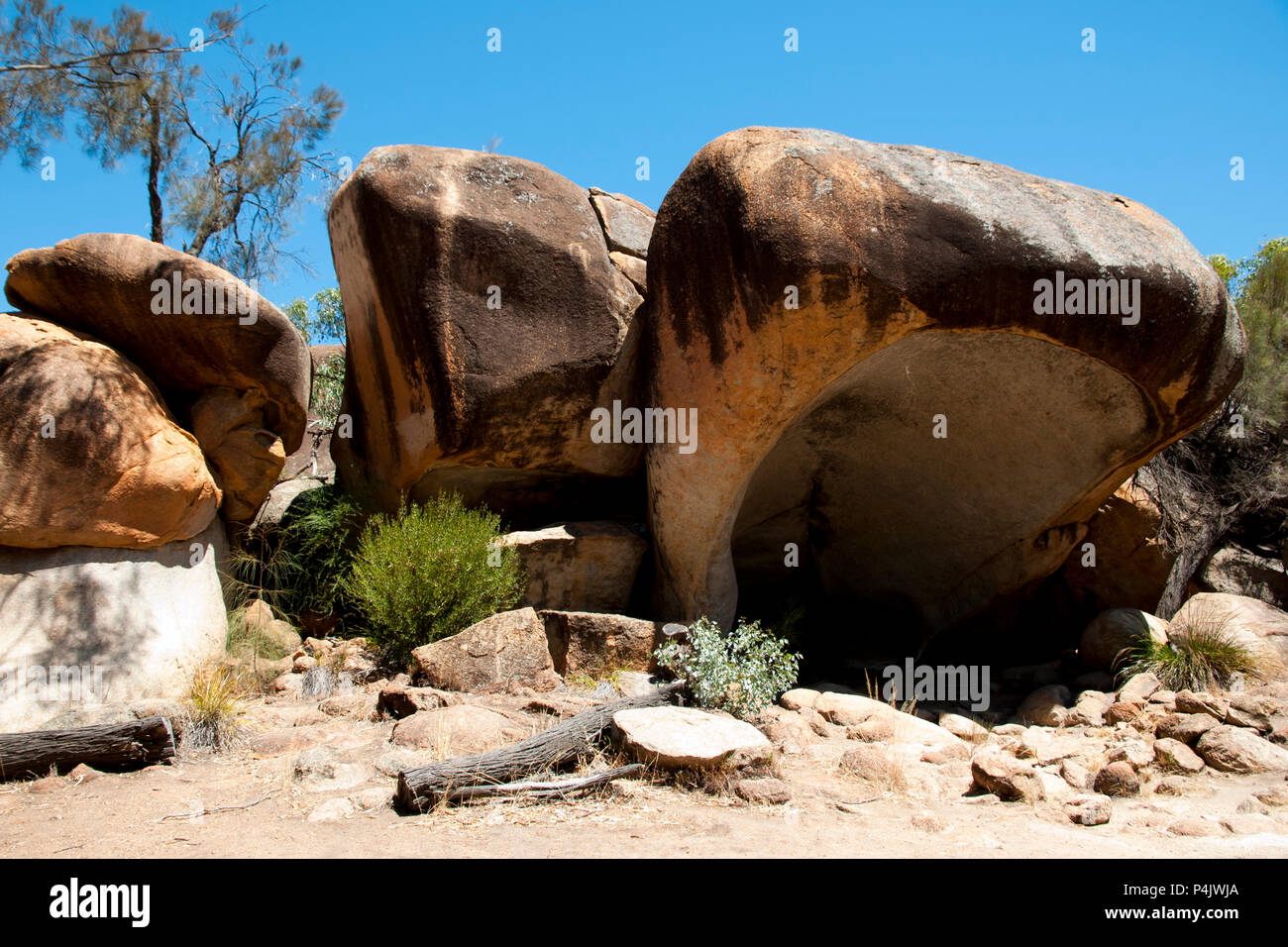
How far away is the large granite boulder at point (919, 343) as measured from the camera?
5520 millimetres

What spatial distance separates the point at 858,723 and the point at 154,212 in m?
12.0

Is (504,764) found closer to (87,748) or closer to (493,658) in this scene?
(493,658)

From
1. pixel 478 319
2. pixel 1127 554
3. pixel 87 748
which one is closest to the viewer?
pixel 87 748

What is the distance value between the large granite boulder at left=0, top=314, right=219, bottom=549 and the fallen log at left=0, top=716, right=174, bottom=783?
1.25 meters

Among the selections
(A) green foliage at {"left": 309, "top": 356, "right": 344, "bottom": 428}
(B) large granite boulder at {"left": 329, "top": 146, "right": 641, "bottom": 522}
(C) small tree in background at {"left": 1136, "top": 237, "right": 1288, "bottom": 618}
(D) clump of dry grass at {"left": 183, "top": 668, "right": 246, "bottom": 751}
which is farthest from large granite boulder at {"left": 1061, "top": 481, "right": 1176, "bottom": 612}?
(A) green foliage at {"left": 309, "top": 356, "right": 344, "bottom": 428}

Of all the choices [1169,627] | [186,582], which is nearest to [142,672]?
[186,582]

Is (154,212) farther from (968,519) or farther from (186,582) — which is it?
(968,519)

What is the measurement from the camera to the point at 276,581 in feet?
22.9

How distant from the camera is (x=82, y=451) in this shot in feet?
17.5

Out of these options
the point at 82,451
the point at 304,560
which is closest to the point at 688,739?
the point at 82,451

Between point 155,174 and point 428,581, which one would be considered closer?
point 428,581

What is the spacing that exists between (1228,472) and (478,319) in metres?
7.55

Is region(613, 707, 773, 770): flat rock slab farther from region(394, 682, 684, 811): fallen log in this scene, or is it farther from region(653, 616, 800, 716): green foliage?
region(653, 616, 800, 716): green foliage

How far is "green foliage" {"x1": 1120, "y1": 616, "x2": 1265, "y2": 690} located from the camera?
6414 millimetres
